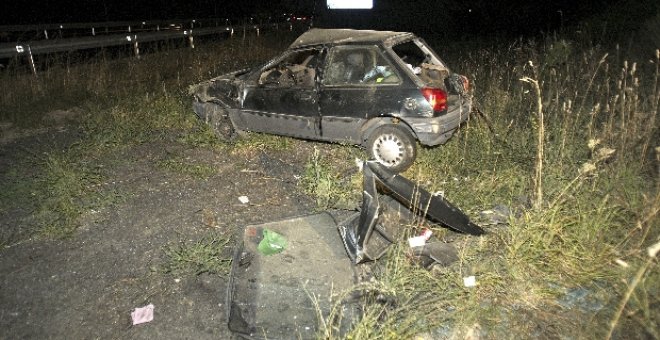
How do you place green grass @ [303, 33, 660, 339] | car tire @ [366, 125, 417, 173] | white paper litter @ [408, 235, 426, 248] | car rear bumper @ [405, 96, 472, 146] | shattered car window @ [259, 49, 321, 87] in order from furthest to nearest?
shattered car window @ [259, 49, 321, 87]
car tire @ [366, 125, 417, 173]
car rear bumper @ [405, 96, 472, 146]
white paper litter @ [408, 235, 426, 248]
green grass @ [303, 33, 660, 339]

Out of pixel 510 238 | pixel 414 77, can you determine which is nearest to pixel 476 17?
pixel 414 77

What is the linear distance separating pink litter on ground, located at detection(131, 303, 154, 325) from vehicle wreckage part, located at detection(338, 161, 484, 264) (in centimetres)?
162

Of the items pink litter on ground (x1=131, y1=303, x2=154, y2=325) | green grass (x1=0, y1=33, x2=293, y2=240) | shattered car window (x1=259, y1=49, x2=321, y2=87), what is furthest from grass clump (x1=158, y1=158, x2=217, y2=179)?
pink litter on ground (x1=131, y1=303, x2=154, y2=325)

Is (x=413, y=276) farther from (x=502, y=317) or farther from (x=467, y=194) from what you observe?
(x=467, y=194)

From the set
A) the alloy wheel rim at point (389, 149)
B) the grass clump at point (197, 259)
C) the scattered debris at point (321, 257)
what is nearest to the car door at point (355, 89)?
the alloy wheel rim at point (389, 149)

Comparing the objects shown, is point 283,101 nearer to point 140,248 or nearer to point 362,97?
point 362,97

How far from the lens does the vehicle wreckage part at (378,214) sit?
3271mm

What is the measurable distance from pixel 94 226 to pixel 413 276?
3220 mm

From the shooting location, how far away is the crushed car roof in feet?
15.7

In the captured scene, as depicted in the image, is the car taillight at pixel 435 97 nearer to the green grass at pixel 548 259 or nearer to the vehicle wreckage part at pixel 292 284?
the green grass at pixel 548 259

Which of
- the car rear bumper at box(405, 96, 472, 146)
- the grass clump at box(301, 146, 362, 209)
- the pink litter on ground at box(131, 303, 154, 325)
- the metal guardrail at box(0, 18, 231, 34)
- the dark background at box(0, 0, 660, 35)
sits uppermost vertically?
the dark background at box(0, 0, 660, 35)

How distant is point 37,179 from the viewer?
15.9 ft

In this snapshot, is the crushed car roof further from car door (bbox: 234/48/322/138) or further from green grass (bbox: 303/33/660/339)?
green grass (bbox: 303/33/660/339)

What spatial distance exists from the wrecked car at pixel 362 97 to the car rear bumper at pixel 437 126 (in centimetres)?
1
